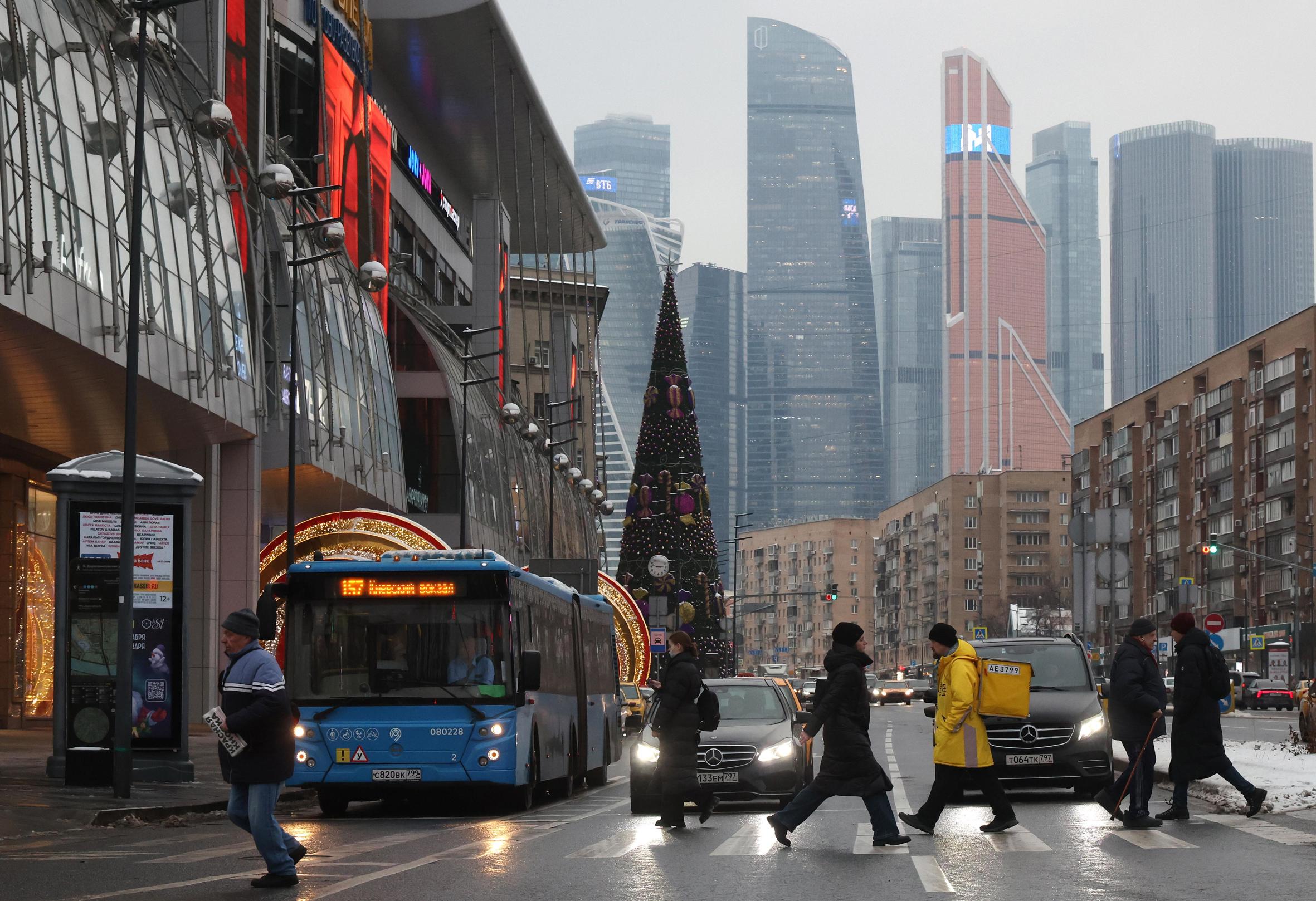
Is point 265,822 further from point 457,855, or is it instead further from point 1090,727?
point 1090,727

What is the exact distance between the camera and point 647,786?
20234 millimetres

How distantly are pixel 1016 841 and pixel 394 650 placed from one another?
7803mm

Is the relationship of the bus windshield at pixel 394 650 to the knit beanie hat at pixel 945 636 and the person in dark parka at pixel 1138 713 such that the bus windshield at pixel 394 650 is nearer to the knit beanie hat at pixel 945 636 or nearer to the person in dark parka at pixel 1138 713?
the knit beanie hat at pixel 945 636

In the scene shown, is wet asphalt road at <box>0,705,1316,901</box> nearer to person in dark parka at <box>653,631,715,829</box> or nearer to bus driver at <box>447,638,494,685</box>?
person in dark parka at <box>653,631,715,829</box>

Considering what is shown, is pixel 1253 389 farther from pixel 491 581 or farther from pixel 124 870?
pixel 124 870

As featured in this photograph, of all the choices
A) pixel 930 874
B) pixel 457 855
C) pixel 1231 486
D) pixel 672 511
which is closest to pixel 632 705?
pixel 672 511

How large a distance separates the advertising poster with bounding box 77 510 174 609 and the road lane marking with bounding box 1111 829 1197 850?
11463 millimetres

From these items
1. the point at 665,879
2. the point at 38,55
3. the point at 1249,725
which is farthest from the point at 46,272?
the point at 1249,725

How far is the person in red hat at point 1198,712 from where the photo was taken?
54.2 ft

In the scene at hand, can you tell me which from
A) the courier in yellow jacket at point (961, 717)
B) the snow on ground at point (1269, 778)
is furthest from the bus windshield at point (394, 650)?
the snow on ground at point (1269, 778)

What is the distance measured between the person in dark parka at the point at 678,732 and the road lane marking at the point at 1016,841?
2.75m

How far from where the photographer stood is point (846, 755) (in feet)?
49.1

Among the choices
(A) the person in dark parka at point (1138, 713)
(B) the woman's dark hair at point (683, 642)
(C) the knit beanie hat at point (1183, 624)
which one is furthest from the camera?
(B) the woman's dark hair at point (683, 642)

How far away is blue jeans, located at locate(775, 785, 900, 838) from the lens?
14945mm
